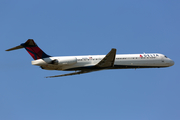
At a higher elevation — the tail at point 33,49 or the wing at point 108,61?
the tail at point 33,49

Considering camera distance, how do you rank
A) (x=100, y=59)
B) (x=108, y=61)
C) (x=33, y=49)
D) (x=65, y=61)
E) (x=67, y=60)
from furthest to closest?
(x=100, y=59) < (x=108, y=61) < (x=67, y=60) < (x=65, y=61) < (x=33, y=49)

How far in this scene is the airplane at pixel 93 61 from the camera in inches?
1298

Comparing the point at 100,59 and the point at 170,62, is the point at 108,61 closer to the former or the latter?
the point at 100,59

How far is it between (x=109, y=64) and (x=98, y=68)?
180cm

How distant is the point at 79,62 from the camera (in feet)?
118

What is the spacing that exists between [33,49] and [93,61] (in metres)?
8.62

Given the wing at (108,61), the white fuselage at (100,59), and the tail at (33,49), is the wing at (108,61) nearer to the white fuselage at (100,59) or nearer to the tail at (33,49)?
the white fuselage at (100,59)

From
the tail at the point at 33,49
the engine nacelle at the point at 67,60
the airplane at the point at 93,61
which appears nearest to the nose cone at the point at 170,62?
the airplane at the point at 93,61

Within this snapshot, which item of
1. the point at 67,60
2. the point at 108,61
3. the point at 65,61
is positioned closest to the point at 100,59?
the point at 108,61

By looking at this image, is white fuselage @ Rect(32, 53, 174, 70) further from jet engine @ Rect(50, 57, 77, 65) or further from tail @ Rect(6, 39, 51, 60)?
tail @ Rect(6, 39, 51, 60)

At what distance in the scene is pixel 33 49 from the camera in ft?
109

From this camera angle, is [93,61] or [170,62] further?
[170,62]

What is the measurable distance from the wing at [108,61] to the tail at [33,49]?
752 cm

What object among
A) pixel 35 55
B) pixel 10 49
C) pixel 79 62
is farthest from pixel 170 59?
pixel 10 49
